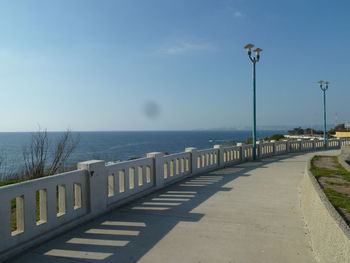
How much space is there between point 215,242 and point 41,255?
7.81ft

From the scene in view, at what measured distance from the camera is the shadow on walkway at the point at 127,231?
3738 millimetres

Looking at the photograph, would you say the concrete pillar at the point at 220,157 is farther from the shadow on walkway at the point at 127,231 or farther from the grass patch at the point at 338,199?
the grass patch at the point at 338,199

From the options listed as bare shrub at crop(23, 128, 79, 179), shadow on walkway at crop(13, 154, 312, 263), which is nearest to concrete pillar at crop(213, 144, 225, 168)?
shadow on walkway at crop(13, 154, 312, 263)

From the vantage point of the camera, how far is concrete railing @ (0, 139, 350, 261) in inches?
150

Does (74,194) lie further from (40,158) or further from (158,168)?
(40,158)

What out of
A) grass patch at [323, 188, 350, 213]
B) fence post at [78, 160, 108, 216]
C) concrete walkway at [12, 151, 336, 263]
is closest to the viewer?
concrete walkway at [12, 151, 336, 263]

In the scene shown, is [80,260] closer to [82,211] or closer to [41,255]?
[41,255]

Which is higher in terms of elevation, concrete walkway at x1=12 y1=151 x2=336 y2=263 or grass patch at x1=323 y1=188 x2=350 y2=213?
grass patch at x1=323 y1=188 x2=350 y2=213

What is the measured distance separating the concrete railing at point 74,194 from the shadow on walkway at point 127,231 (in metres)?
0.18

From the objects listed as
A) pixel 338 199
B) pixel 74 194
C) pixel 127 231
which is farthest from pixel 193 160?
pixel 338 199

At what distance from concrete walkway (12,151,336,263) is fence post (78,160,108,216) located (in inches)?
10.0

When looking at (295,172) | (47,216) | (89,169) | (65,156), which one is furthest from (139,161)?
(295,172)

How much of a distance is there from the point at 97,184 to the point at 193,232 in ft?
6.70

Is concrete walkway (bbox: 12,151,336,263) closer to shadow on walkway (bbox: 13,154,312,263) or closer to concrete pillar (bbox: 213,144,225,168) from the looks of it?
shadow on walkway (bbox: 13,154,312,263)
